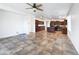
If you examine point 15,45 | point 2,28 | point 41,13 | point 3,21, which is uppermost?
point 41,13

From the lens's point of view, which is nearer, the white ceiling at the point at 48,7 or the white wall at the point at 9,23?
the white ceiling at the point at 48,7

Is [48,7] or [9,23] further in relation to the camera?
[9,23]

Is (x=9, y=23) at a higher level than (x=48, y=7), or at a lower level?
lower

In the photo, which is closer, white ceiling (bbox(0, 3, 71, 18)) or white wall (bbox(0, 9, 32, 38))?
white ceiling (bbox(0, 3, 71, 18))

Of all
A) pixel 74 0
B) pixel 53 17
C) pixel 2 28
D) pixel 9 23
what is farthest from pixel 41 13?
pixel 74 0

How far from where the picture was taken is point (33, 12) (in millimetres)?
3938

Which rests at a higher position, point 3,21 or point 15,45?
point 3,21

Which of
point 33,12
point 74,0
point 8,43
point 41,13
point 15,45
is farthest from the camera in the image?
point 33,12

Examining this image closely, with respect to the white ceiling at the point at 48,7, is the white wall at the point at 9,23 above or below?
below

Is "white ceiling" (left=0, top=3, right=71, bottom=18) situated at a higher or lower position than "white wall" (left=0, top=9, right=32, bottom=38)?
higher
